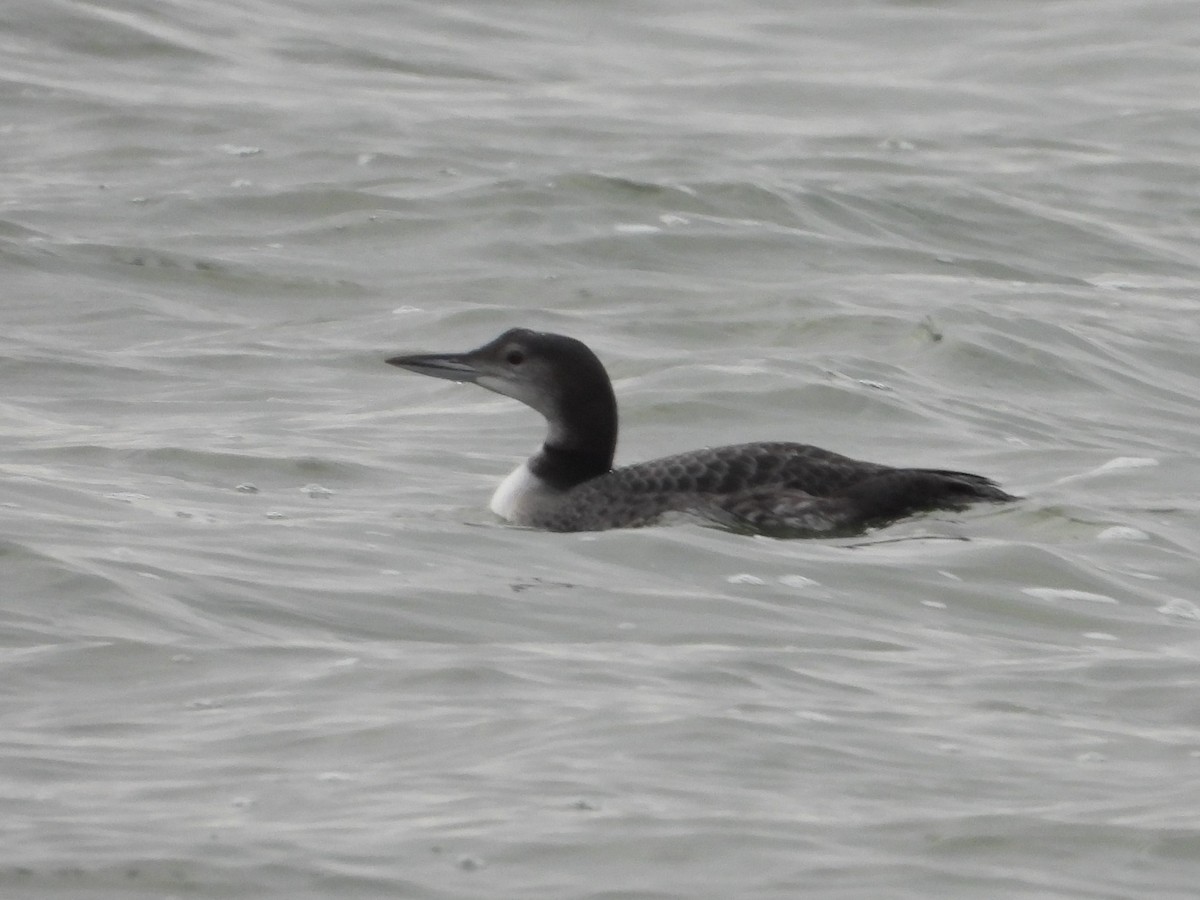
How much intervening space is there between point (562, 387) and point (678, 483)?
0.69 metres

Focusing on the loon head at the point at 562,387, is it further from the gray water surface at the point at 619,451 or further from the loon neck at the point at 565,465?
the gray water surface at the point at 619,451

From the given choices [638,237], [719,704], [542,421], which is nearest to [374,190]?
[638,237]

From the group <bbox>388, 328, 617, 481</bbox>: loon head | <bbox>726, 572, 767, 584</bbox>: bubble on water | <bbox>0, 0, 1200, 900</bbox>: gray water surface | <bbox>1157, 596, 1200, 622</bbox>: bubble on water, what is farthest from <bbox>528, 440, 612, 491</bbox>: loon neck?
<bbox>1157, 596, 1200, 622</bbox>: bubble on water

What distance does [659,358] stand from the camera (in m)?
12.5

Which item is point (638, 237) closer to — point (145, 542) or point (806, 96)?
point (806, 96)

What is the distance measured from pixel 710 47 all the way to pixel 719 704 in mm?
16348

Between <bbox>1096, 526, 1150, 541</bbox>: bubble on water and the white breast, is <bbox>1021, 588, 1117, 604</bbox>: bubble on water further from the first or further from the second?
the white breast

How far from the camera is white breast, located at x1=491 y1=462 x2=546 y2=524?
9.16 metres

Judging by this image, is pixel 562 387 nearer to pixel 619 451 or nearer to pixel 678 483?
pixel 678 483

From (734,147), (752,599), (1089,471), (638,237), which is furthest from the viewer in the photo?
(734,147)

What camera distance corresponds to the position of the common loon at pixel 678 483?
29.1 ft

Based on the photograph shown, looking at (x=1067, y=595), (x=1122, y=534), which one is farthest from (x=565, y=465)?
(x=1122, y=534)

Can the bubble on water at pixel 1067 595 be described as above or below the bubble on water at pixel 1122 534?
below

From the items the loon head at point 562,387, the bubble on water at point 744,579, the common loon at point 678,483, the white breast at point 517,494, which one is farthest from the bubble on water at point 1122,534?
the white breast at point 517,494
